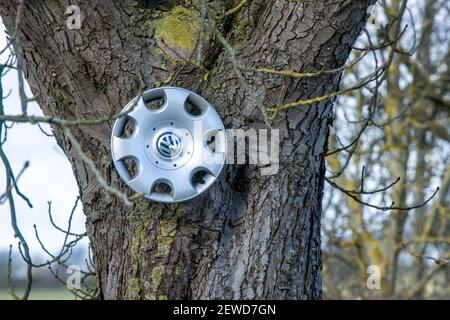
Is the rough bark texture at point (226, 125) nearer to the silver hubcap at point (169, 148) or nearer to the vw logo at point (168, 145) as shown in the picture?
the silver hubcap at point (169, 148)

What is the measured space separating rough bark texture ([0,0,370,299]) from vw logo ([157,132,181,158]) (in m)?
0.24

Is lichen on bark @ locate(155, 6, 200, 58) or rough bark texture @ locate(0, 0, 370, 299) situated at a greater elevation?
lichen on bark @ locate(155, 6, 200, 58)

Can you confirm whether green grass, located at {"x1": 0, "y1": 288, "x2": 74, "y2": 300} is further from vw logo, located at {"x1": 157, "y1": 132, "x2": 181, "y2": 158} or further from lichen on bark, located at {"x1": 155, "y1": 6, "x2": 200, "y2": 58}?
lichen on bark, located at {"x1": 155, "y1": 6, "x2": 200, "y2": 58}

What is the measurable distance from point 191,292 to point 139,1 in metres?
1.37

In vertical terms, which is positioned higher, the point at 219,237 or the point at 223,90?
the point at 223,90

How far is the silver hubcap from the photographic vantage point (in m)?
2.96

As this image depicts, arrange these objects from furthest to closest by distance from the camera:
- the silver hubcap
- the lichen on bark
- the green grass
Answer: the green grass < the lichen on bark < the silver hubcap

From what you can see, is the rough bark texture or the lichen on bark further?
the lichen on bark

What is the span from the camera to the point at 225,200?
10.2 ft

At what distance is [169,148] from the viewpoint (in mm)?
2975

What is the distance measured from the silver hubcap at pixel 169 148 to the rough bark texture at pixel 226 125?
4.0 inches

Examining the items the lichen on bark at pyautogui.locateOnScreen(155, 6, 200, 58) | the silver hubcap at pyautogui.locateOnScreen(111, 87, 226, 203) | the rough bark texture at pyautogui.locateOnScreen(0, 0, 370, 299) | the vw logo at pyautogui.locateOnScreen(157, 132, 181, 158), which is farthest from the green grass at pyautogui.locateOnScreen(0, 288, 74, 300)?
the lichen on bark at pyautogui.locateOnScreen(155, 6, 200, 58)
